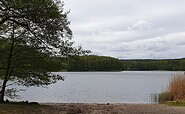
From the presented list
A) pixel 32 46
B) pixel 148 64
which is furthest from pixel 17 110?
pixel 148 64

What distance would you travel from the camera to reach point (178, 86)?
75.3ft

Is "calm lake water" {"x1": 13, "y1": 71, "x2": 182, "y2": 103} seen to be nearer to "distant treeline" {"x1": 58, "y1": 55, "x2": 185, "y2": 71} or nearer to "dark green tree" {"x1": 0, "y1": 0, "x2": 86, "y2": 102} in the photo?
"dark green tree" {"x1": 0, "y1": 0, "x2": 86, "y2": 102}

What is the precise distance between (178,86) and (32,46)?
35.7ft

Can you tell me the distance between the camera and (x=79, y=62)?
1697cm

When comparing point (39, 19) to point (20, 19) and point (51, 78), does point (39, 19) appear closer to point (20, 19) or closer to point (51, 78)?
point (20, 19)

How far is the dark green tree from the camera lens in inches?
606

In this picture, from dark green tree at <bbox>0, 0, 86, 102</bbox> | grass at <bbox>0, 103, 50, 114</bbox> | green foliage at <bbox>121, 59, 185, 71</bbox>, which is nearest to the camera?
grass at <bbox>0, 103, 50, 114</bbox>

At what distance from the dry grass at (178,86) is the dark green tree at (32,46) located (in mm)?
8752

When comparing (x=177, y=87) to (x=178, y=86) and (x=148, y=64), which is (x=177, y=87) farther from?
(x=148, y=64)

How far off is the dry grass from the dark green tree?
8752mm

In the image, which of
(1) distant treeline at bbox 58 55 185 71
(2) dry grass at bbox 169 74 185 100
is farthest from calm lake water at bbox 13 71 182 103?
(1) distant treeline at bbox 58 55 185 71

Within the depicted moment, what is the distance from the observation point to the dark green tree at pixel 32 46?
1540 centimetres

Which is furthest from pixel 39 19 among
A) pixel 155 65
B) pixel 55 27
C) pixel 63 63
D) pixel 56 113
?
pixel 155 65

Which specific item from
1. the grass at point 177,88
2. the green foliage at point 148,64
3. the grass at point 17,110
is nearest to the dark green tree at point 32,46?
the grass at point 17,110
